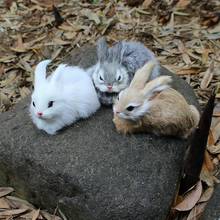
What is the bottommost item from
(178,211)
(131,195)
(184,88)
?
(178,211)

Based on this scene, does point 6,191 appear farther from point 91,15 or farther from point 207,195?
point 91,15

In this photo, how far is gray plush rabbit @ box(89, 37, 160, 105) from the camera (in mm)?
3234

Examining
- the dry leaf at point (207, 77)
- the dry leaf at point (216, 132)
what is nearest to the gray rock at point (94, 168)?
the dry leaf at point (216, 132)

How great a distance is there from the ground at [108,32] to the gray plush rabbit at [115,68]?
35.8 inches

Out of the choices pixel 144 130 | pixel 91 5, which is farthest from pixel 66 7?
pixel 144 130

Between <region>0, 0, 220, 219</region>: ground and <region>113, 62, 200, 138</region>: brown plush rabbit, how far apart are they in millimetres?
→ 1076

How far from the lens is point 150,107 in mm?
2990

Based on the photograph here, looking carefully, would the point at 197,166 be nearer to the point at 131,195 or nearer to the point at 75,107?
the point at 131,195

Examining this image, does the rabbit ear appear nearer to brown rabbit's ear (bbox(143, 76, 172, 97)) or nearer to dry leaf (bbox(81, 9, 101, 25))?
brown rabbit's ear (bbox(143, 76, 172, 97))

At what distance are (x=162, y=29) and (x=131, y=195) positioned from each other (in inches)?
90.7

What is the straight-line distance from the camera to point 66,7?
5320mm

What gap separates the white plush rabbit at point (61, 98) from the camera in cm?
305

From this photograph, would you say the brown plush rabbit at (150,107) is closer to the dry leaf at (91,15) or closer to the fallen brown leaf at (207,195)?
the fallen brown leaf at (207,195)

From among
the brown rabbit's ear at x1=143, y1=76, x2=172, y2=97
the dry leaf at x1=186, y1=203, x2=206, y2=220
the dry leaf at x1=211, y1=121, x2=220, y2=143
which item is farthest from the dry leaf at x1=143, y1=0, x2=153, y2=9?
the dry leaf at x1=186, y1=203, x2=206, y2=220
